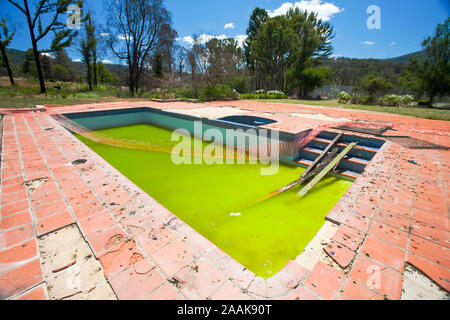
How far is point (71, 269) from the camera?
1067 millimetres

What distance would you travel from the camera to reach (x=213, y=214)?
2242 mm

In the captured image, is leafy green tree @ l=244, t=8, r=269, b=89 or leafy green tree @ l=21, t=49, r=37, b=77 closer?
leafy green tree @ l=244, t=8, r=269, b=89

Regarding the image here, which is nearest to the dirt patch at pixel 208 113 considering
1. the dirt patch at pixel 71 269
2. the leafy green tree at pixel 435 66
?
the dirt patch at pixel 71 269

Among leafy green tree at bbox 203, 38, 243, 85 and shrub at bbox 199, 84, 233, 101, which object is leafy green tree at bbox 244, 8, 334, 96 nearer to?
leafy green tree at bbox 203, 38, 243, 85

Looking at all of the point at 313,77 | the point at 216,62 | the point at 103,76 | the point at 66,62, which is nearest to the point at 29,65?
the point at 66,62

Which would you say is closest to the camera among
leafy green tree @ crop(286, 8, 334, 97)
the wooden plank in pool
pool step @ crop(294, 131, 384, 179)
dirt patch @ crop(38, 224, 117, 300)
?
dirt patch @ crop(38, 224, 117, 300)

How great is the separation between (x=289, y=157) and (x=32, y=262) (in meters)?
3.64

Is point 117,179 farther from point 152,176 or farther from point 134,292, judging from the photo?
point 134,292

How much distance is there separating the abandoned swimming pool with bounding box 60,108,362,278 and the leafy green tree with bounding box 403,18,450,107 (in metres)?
16.4

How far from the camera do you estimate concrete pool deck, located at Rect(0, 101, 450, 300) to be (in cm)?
99

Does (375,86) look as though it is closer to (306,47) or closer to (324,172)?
(306,47)

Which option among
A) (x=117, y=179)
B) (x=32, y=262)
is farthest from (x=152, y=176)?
(x=32, y=262)

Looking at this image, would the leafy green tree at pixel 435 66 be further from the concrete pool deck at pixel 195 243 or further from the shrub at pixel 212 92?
the concrete pool deck at pixel 195 243

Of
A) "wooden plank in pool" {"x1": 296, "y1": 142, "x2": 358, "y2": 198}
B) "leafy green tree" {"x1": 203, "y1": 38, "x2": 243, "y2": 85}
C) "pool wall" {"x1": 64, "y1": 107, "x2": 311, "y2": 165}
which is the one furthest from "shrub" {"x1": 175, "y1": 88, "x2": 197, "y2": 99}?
"wooden plank in pool" {"x1": 296, "y1": 142, "x2": 358, "y2": 198}
